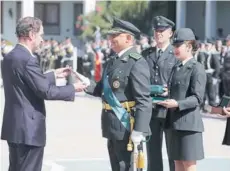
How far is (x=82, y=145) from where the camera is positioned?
1159 cm

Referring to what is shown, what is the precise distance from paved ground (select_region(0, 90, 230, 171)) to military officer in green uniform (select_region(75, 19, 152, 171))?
121 inches

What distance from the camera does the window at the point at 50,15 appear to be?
138ft

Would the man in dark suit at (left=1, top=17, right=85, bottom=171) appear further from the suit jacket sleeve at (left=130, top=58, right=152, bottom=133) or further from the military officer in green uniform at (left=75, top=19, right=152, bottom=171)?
the suit jacket sleeve at (left=130, top=58, right=152, bottom=133)

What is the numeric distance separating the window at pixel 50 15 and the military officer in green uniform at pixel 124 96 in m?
35.8

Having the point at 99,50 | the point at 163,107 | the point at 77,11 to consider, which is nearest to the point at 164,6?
Result: the point at 77,11

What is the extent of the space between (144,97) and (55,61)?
912 inches

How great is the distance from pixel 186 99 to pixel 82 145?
5157mm

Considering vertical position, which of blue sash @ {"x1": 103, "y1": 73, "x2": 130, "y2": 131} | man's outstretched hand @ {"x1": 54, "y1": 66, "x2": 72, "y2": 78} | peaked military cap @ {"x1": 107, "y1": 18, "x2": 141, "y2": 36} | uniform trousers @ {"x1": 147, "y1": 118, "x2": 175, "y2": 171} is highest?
peaked military cap @ {"x1": 107, "y1": 18, "x2": 141, "y2": 36}

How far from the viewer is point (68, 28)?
41625 millimetres

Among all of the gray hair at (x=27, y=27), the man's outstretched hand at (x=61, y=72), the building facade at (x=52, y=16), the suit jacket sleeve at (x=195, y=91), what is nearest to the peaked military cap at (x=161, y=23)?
the suit jacket sleeve at (x=195, y=91)

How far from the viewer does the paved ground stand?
31.9ft

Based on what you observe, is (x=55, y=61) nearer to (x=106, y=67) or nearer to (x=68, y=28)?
(x=68, y=28)

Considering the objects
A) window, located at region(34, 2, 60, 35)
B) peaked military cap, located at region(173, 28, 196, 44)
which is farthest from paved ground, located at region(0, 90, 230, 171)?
window, located at region(34, 2, 60, 35)

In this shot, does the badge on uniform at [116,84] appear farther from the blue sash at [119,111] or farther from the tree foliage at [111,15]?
the tree foliage at [111,15]
